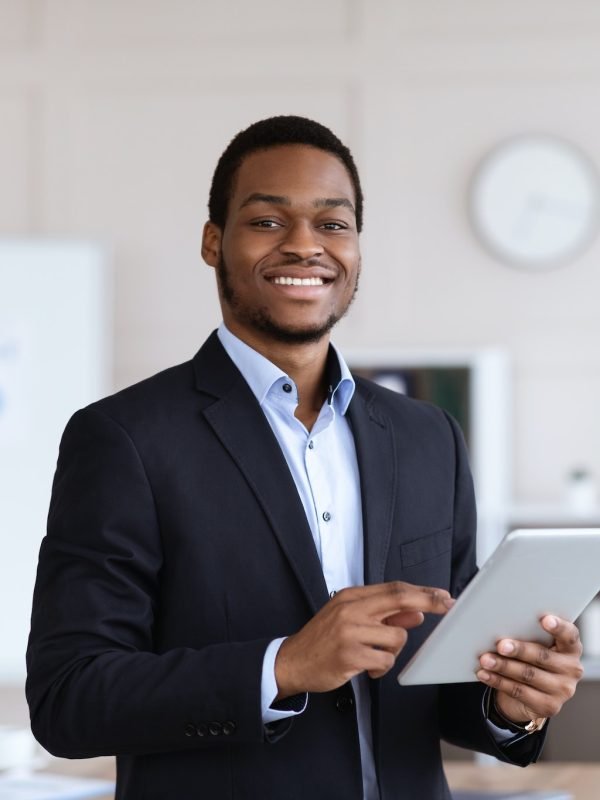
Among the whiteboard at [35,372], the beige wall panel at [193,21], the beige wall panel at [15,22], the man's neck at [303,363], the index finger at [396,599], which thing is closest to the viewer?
the index finger at [396,599]

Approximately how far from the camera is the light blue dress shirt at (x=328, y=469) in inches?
63.4

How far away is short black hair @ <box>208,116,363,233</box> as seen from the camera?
172 centimetres

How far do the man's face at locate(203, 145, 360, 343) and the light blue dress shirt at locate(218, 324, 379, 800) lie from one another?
6cm

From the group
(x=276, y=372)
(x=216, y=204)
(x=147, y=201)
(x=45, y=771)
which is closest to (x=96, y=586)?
(x=276, y=372)

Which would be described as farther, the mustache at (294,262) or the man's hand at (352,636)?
the mustache at (294,262)

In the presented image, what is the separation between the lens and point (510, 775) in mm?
2508

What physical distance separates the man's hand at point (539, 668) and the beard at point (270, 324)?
0.48 m

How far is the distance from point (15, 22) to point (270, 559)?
4.31m

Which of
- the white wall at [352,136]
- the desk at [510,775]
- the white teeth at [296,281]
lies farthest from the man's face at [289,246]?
the white wall at [352,136]

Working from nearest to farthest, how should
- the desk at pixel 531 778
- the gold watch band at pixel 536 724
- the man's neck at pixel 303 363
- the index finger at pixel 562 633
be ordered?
the index finger at pixel 562 633
the gold watch band at pixel 536 724
the man's neck at pixel 303 363
the desk at pixel 531 778

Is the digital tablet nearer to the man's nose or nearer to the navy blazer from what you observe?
the navy blazer

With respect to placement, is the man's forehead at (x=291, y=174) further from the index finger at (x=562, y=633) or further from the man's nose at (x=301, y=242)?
the index finger at (x=562, y=633)

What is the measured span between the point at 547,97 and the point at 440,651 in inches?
158

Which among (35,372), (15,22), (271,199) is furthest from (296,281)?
(15,22)
